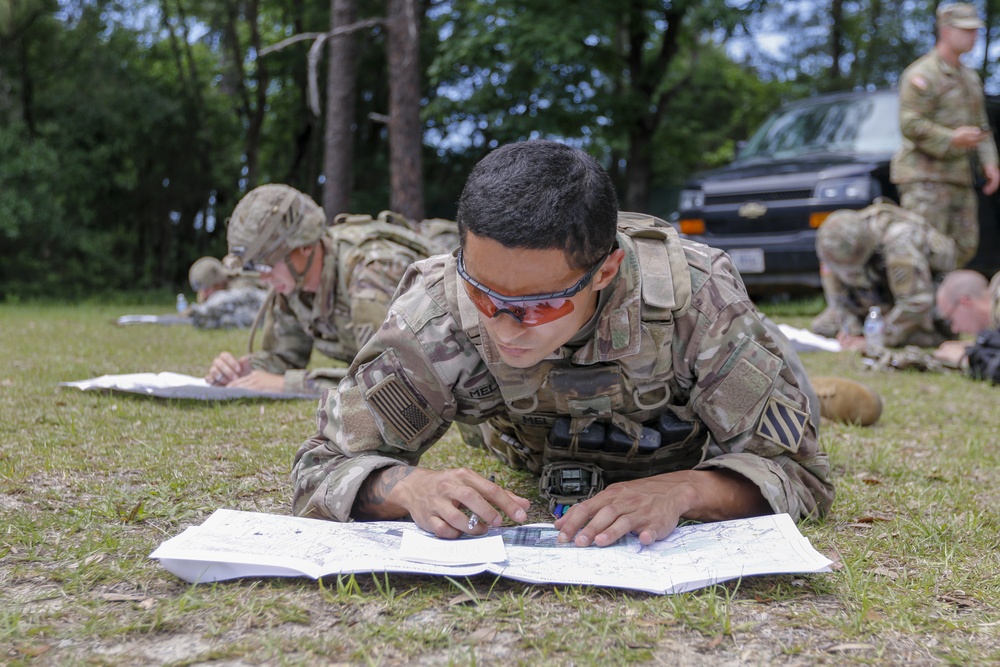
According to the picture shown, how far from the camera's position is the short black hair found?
1879mm

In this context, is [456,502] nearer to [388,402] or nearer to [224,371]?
[388,402]

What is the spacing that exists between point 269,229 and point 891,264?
4.25m

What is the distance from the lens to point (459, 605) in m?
1.83

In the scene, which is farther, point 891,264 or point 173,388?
point 891,264

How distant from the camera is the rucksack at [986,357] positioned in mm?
5180

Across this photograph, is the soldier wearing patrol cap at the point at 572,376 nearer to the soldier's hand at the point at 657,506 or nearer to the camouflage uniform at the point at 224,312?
the soldier's hand at the point at 657,506

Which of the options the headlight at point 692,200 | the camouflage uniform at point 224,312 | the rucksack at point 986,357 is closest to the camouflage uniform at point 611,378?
the rucksack at point 986,357

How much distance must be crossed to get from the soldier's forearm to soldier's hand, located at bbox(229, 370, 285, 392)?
2.28 m

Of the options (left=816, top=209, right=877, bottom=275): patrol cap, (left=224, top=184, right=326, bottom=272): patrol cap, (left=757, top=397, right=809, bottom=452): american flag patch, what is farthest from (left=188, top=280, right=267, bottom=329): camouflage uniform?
(left=757, top=397, right=809, bottom=452): american flag patch

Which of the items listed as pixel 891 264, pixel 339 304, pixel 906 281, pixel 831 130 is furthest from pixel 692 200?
pixel 339 304

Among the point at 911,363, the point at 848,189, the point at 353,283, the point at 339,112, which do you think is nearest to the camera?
the point at 353,283

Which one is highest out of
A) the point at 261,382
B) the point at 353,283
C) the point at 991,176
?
the point at 991,176

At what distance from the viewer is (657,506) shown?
2061 mm

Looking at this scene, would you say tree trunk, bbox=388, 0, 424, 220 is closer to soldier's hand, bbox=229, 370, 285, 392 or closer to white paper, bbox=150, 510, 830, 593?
soldier's hand, bbox=229, 370, 285, 392
